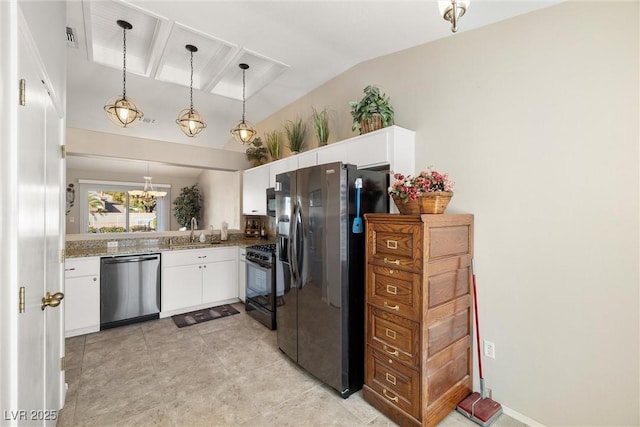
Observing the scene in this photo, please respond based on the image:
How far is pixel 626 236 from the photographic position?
157 centimetres

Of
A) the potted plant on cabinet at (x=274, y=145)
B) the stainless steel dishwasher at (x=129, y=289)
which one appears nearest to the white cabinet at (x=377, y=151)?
the potted plant on cabinet at (x=274, y=145)

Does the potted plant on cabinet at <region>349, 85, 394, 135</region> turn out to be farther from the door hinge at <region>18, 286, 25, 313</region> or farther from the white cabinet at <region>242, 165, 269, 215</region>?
the door hinge at <region>18, 286, 25, 313</region>

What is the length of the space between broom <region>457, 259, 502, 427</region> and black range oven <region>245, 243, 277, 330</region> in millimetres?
2197

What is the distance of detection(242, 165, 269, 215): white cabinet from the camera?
4.33 metres

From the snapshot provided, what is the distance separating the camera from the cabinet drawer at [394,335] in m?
1.87

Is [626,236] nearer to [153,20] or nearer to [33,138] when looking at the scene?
[33,138]

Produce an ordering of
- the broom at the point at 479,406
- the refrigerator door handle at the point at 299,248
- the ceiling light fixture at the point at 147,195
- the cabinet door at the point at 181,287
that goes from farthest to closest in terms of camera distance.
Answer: the ceiling light fixture at the point at 147,195, the cabinet door at the point at 181,287, the refrigerator door handle at the point at 299,248, the broom at the point at 479,406

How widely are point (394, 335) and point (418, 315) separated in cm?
29

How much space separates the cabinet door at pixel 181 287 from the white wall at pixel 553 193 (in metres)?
3.62

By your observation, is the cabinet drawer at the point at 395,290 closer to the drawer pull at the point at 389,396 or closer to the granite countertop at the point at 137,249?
the drawer pull at the point at 389,396

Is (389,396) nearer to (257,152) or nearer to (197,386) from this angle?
(197,386)

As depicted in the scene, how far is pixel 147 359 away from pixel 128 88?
3645mm

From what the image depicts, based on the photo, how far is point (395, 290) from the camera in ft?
6.46

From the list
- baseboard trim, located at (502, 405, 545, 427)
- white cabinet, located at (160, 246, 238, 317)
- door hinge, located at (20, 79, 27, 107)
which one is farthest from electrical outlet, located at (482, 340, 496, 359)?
white cabinet, located at (160, 246, 238, 317)
